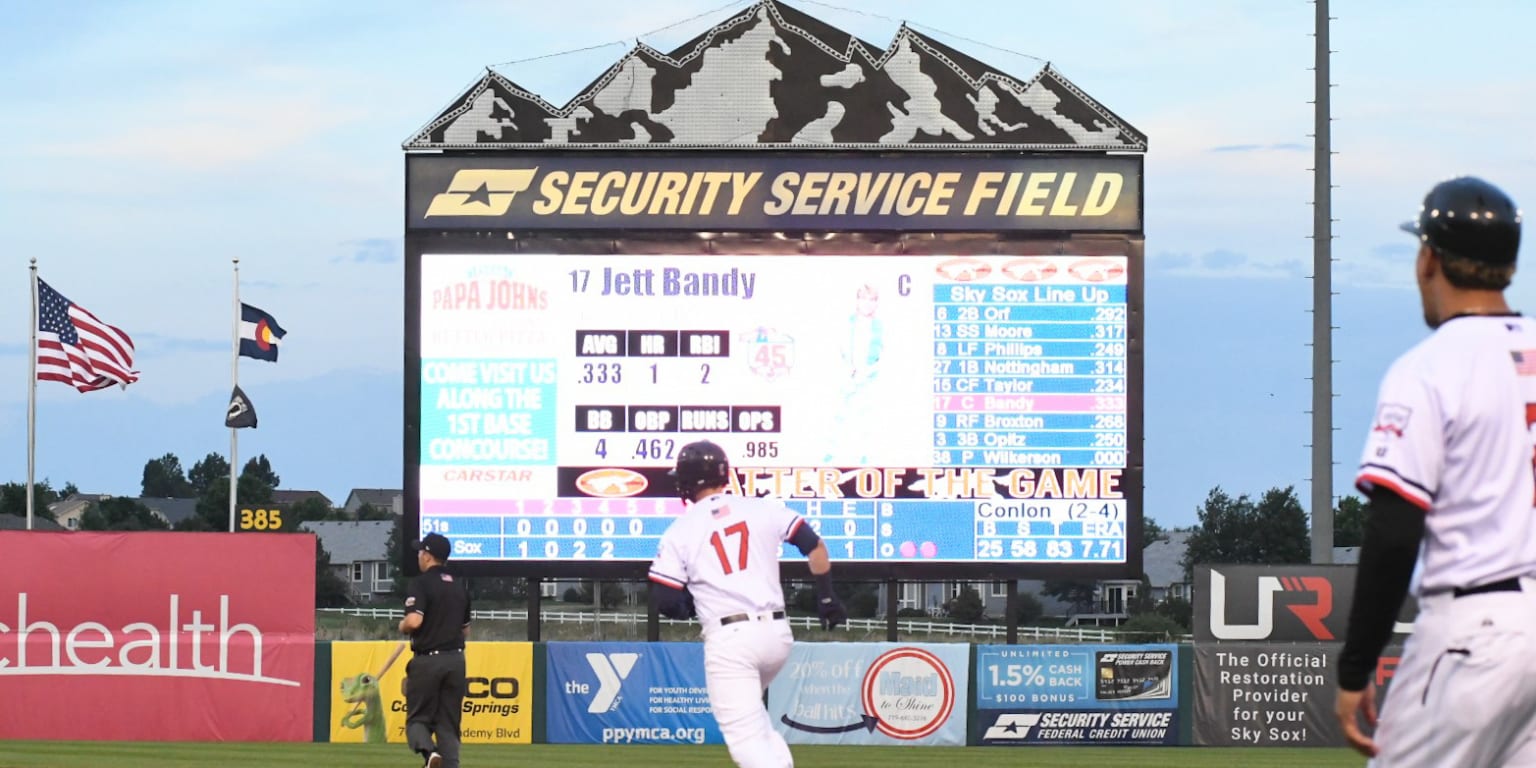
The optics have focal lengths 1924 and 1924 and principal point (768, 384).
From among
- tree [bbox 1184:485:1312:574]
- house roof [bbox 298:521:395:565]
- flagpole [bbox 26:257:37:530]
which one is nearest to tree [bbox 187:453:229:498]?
house roof [bbox 298:521:395:565]

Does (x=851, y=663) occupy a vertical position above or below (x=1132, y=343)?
below

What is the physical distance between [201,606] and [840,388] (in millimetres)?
7657

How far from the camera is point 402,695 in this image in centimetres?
2181

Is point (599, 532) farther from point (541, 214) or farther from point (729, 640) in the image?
point (729, 640)

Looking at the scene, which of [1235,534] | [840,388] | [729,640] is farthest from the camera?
[1235,534]

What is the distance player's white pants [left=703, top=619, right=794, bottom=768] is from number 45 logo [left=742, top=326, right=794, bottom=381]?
12340 millimetres

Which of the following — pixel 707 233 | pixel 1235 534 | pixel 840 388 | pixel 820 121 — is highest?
pixel 820 121

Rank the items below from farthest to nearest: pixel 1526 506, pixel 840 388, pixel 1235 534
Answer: pixel 1235 534, pixel 840 388, pixel 1526 506

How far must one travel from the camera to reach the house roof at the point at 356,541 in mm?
99812

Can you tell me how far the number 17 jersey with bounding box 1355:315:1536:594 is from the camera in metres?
4.38

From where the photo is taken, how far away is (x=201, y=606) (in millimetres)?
21797

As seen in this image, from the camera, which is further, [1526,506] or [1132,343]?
[1132,343]

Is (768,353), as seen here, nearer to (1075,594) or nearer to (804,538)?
(804,538)

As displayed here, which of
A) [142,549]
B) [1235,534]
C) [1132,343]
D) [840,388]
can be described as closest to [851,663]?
[840,388]
